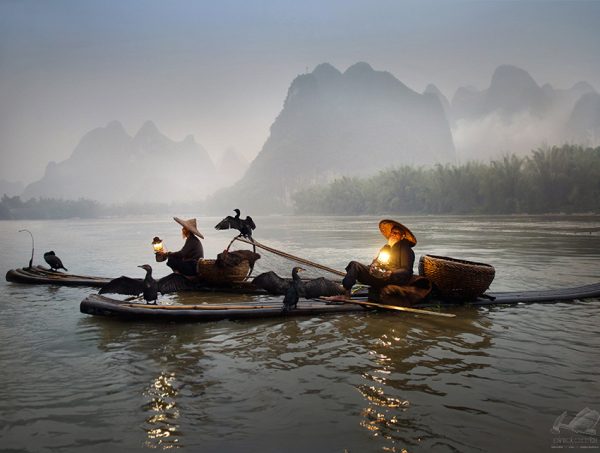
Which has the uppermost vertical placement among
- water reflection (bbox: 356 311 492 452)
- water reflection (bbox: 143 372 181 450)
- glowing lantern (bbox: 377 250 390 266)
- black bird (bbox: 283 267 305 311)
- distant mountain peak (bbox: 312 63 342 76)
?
distant mountain peak (bbox: 312 63 342 76)

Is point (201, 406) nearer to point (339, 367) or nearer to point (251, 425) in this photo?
point (251, 425)

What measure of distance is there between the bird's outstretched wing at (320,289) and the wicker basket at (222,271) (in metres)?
1.52

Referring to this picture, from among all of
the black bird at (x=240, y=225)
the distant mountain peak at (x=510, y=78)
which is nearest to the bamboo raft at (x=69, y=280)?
the black bird at (x=240, y=225)

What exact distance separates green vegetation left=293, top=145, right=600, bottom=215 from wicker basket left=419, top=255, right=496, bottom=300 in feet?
127

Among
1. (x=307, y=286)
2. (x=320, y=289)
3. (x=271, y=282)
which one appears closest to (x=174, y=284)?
(x=271, y=282)

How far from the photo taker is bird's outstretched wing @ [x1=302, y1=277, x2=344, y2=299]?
666 centimetres

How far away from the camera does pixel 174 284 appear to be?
789 cm

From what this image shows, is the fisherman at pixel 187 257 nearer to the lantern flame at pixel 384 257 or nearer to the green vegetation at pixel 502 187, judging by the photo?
the lantern flame at pixel 384 257

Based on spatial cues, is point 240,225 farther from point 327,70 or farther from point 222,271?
point 327,70

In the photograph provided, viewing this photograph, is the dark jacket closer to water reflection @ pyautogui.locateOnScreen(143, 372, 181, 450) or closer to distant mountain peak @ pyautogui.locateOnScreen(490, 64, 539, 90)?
water reflection @ pyautogui.locateOnScreen(143, 372, 181, 450)

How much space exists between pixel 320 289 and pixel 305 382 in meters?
2.90

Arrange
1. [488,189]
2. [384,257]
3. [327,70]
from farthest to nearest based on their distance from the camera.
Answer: [327,70] → [488,189] → [384,257]

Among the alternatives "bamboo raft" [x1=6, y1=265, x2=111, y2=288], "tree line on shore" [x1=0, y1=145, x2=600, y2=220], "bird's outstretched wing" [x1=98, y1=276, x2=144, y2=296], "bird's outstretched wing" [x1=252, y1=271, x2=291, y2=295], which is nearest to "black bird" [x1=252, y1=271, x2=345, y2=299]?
"bird's outstretched wing" [x1=252, y1=271, x2=291, y2=295]

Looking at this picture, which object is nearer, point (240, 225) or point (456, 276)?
point (456, 276)
